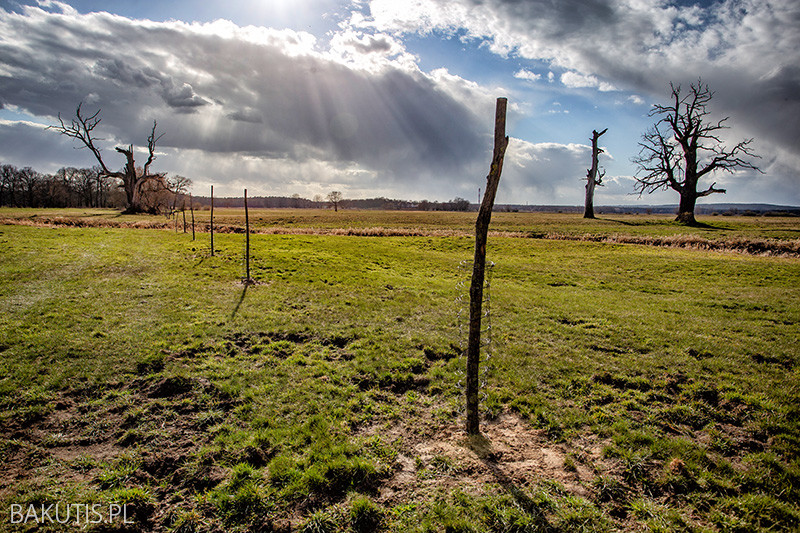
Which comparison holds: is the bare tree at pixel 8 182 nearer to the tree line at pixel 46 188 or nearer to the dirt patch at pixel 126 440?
the tree line at pixel 46 188

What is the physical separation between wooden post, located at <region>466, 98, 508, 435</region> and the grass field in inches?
23.8

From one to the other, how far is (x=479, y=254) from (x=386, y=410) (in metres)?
3.89

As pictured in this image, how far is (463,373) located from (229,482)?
5.59m

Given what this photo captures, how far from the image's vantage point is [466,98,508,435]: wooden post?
628cm

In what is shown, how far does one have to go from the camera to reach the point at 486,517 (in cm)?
481

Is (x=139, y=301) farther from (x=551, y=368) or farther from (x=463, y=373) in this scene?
(x=551, y=368)

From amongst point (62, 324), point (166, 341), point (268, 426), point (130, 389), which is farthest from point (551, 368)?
point (62, 324)

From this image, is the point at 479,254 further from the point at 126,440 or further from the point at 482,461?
the point at 126,440

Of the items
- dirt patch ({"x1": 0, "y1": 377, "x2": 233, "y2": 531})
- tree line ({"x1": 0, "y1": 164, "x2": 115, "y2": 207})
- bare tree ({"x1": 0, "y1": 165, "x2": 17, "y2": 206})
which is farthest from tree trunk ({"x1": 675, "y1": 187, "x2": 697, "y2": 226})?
bare tree ({"x1": 0, "y1": 165, "x2": 17, "y2": 206})

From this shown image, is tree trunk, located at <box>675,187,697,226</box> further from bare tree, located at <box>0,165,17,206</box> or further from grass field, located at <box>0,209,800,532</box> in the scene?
bare tree, located at <box>0,165,17,206</box>

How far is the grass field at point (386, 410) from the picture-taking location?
16.5 ft

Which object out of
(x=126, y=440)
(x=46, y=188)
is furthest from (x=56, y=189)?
(x=126, y=440)

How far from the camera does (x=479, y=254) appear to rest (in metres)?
6.50

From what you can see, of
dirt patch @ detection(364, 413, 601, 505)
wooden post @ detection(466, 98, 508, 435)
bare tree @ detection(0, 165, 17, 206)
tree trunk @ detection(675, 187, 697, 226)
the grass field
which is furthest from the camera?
bare tree @ detection(0, 165, 17, 206)
